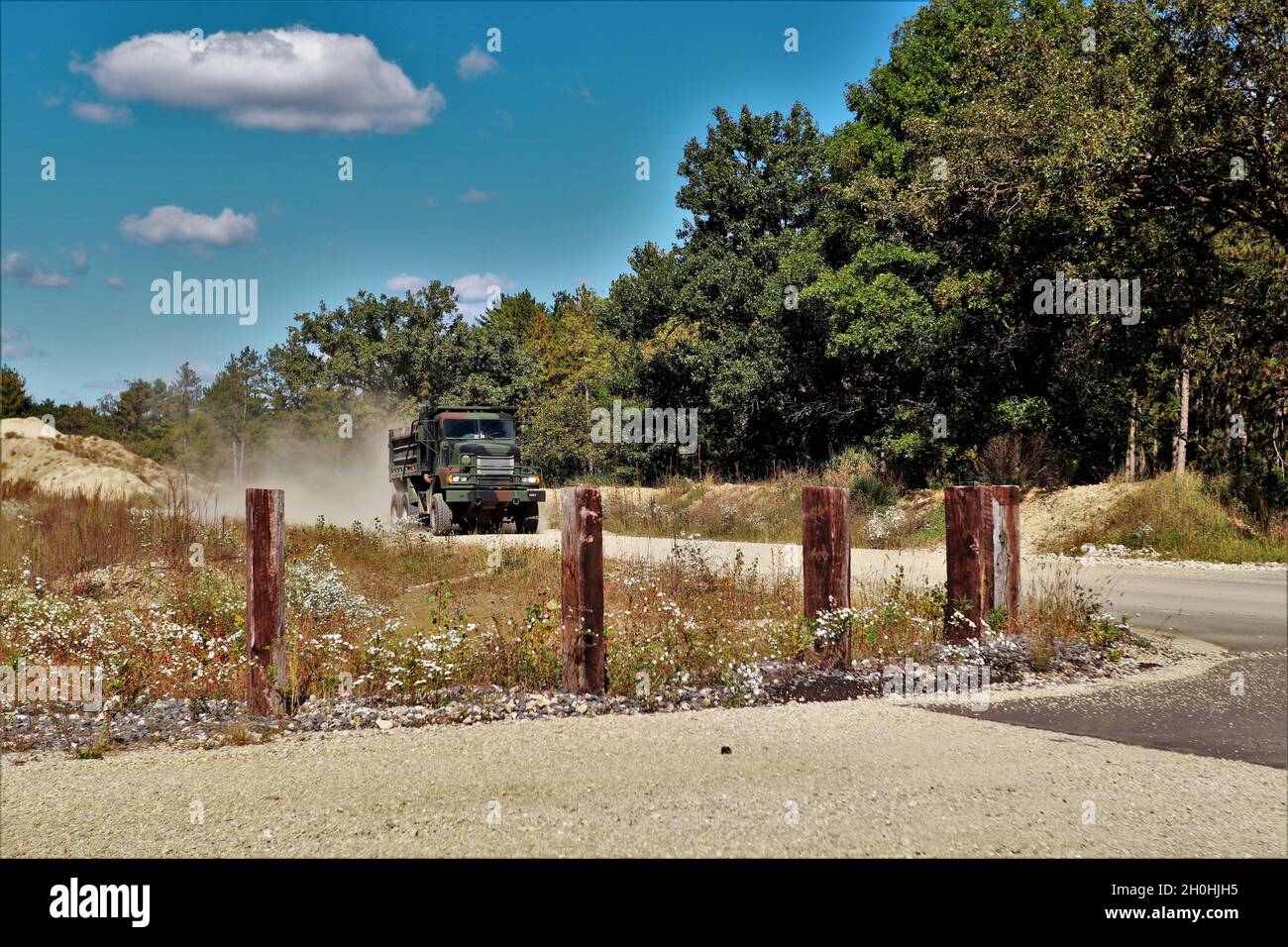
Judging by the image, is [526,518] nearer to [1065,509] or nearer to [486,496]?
[486,496]

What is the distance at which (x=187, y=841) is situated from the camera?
4.11 m

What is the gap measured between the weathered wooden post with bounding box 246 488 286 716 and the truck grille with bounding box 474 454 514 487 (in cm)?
1411

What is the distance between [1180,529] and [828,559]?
11841 millimetres

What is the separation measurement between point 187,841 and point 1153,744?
17.1 feet

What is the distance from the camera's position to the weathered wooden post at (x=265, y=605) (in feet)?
20.1

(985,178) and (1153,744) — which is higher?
(985,178)

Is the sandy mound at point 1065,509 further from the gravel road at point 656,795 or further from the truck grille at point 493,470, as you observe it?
the gravel road at point 656,795

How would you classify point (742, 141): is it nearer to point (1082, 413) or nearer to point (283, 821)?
point (1082, 413)

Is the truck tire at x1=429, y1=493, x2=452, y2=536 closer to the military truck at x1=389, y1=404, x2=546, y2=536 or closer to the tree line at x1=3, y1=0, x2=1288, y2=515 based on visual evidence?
the military truck at x1=389, y1=404, x2=546, y2=536

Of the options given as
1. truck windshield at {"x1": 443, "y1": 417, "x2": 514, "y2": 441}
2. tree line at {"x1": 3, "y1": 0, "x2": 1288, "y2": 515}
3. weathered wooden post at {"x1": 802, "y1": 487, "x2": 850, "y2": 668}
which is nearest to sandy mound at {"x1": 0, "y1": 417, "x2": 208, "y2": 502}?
truck windshield at {"x1": 443, "y1": 417, "x2": 514, "y2": 441}

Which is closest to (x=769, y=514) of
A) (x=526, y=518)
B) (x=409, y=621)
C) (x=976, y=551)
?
(x=526, y=518)

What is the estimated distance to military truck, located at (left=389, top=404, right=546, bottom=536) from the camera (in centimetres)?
2028

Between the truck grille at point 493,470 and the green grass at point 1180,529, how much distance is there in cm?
1099
